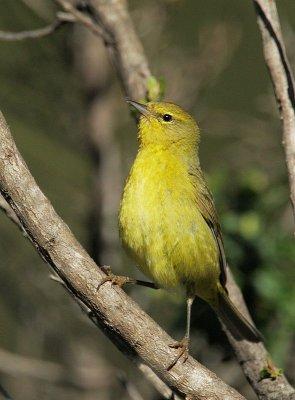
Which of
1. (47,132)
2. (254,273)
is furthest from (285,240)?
(47,132)

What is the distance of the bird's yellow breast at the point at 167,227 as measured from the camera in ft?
14.6

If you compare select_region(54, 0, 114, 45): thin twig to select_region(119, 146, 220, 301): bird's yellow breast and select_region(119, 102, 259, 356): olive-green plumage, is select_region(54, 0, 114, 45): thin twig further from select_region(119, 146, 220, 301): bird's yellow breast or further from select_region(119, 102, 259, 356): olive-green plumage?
select_region(119, 146, 220, 301): bird's yellow breast

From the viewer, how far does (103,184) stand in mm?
6676

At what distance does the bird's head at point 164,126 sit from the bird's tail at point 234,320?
3.28ft

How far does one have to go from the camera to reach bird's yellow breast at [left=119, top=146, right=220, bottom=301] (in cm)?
444

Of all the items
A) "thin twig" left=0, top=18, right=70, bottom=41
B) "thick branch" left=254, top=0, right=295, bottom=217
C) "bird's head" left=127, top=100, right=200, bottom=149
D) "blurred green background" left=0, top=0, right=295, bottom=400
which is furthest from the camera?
"blurred green background" left=0, top=0, right=295, bottom=400

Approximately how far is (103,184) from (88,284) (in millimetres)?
3369

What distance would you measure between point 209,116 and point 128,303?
13.4 feet

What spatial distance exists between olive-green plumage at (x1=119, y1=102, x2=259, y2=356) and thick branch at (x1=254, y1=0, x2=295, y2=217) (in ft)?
3.11

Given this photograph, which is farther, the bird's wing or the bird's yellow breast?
the bird's wing

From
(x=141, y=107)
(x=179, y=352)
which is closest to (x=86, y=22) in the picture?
(x=141, y=107)

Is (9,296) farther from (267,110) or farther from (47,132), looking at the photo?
(267,110)

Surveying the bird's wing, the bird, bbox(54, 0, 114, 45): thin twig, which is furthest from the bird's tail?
bbox(54, 0, 114, 45): thin twig

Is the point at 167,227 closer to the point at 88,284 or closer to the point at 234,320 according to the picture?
the point at 234,320
